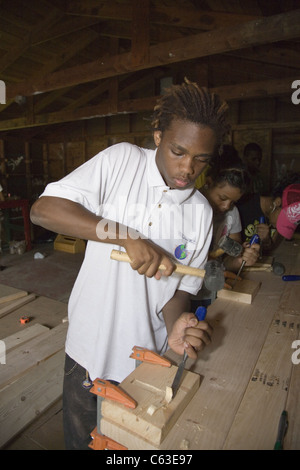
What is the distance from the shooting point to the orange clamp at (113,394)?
3.13 ft

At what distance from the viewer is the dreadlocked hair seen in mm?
1400

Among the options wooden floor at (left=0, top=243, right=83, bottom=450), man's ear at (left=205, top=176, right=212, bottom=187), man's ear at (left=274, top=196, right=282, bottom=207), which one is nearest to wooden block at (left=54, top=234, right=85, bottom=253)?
wooden floor at (left=0, top=243, right=83, bottom=450)

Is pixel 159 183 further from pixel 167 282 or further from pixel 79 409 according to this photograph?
pixel 79 409

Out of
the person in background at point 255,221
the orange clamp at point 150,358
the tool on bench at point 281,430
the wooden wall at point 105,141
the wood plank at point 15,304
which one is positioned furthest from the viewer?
the wooden wall at point 105,141

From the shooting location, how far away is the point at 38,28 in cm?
576

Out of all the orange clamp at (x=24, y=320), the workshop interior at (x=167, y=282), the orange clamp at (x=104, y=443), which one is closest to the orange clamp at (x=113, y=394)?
the workshop interior at (x=167, y=282)

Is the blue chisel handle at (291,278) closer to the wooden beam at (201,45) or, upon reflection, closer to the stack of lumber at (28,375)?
the stack of lumber at (28,375)

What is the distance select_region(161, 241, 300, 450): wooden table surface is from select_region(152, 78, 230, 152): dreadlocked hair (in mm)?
955

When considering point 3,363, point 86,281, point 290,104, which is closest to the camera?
point 86,281

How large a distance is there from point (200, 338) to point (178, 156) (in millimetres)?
809

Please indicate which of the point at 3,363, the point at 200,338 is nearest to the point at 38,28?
the point at 3,363

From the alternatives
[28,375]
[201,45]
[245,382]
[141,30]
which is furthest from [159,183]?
[141,30]

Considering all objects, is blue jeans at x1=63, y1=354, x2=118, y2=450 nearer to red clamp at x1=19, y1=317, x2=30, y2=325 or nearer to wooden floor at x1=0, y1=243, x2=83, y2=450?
wooden floor at x1=0, y1=243, x2=83, y2=450

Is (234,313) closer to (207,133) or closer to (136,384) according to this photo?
(136,384)
